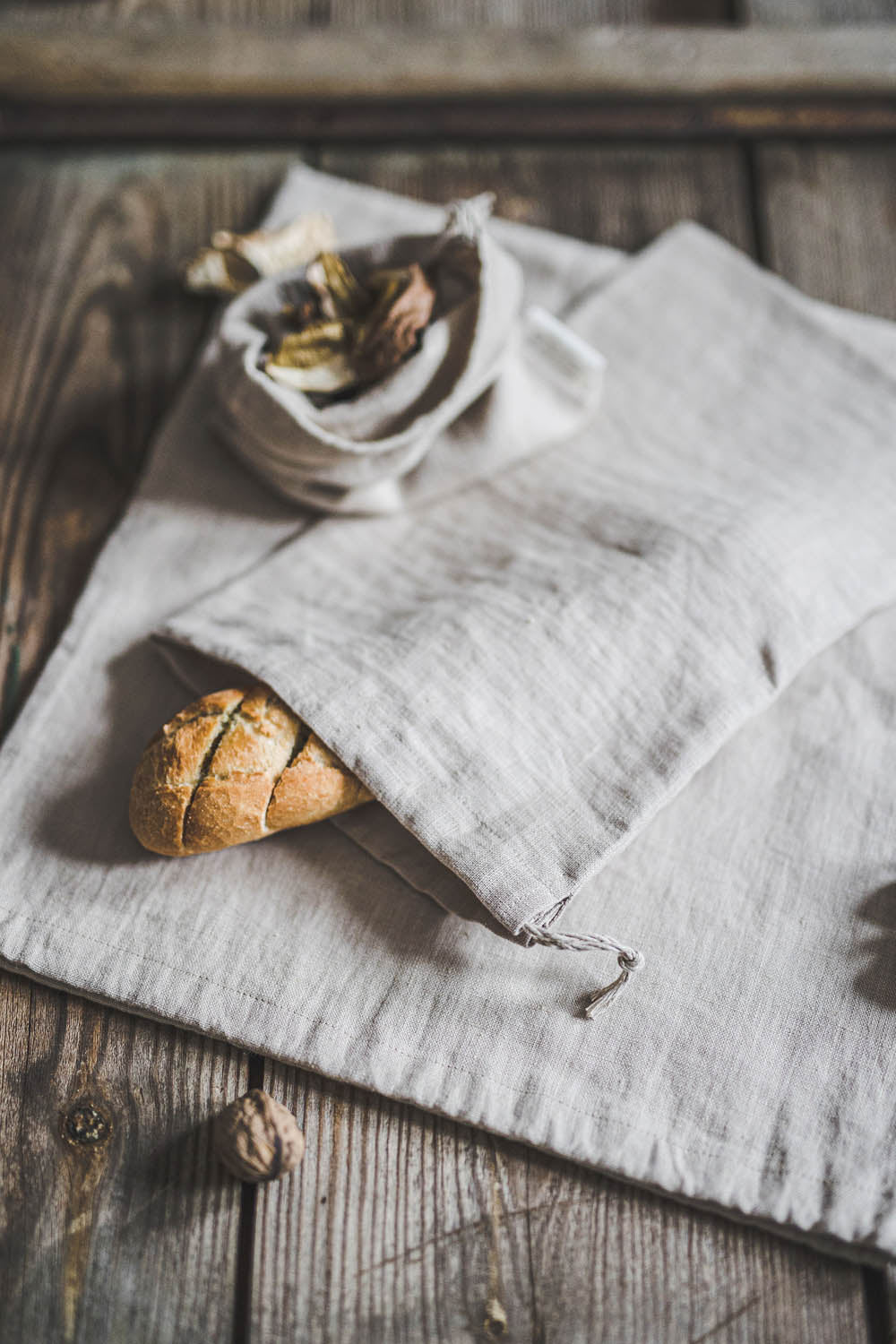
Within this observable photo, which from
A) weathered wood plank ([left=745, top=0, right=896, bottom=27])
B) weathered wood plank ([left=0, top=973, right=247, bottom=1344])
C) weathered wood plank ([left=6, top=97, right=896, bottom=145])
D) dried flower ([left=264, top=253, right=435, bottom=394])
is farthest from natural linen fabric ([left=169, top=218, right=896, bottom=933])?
weathered wood plank ([left=745, top=0, right=896, bottom=27])

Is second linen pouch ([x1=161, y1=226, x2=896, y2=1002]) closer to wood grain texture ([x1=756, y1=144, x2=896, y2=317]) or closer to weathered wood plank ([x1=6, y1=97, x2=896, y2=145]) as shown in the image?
wood grain texture ([x1=756, y1=144, x2=896, y2=317])

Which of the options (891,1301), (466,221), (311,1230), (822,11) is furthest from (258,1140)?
(822,11)

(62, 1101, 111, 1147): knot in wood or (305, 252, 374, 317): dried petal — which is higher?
(305, 252, 374, 317): dried petal

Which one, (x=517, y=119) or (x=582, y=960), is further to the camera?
(x=517, y=119)

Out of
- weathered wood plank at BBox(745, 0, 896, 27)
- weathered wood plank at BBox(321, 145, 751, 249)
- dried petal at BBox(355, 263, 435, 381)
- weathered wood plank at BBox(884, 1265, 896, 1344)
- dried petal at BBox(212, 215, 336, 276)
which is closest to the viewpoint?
weathered wood plank at BBox(884, 1265, 896, 1344)

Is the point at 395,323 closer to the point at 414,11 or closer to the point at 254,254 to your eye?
the point at 254,254
